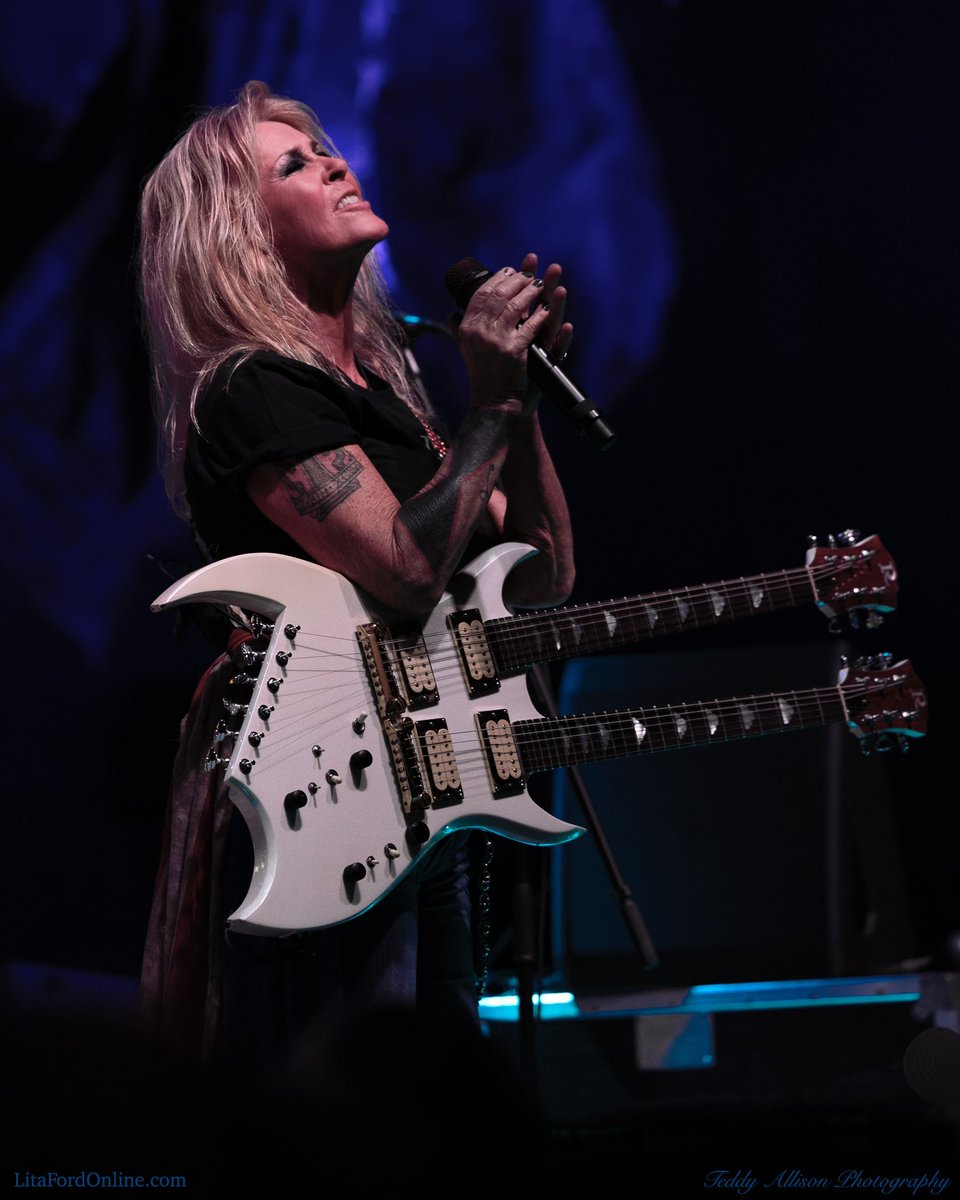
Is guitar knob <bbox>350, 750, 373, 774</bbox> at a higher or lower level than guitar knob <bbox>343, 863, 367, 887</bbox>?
higher

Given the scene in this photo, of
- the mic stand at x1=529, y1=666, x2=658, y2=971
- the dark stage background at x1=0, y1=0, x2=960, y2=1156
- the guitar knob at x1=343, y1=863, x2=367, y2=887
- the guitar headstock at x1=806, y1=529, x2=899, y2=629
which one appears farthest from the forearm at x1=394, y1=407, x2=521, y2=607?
the dark stage background at x1=0, y1=0, x2=960, y2=1156

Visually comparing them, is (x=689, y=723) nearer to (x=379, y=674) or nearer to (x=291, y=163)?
(x=379, y=674)

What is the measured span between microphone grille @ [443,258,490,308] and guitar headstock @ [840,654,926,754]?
0.84 meters

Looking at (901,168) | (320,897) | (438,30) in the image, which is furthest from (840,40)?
(320,897)

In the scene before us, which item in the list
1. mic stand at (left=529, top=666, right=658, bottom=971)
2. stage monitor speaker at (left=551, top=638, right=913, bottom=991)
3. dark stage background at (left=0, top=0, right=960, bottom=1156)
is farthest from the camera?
dark stage background at (left=0, top=0, right=960, bottom=1156)

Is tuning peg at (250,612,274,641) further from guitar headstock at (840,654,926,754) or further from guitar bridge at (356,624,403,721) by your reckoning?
guitar headstock at (840,654,926,754)

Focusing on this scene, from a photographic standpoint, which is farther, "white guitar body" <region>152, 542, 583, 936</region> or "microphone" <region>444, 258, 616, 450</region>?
"microphone" <region>444, 258, 616, 450</region>

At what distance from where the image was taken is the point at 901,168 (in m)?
3.50

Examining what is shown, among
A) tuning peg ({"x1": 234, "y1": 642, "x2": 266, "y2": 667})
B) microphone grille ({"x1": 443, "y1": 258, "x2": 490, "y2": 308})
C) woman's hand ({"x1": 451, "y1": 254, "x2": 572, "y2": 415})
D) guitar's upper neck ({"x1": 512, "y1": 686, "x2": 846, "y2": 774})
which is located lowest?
guitar's upper neck ({"x1": 512, "y1": 686, "x2": 846, "y2": 774})

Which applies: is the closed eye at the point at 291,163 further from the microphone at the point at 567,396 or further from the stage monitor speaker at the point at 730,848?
the stage monitor speaker at the point at 730,848

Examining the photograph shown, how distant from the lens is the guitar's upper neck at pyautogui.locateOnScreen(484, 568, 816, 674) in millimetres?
1876

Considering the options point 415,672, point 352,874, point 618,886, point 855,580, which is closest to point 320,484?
point 415,672

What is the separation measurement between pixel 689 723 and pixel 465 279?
783 mm

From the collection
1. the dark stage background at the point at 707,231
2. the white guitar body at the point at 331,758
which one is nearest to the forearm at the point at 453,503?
Answer: the white guitar body at the point at 331,758
